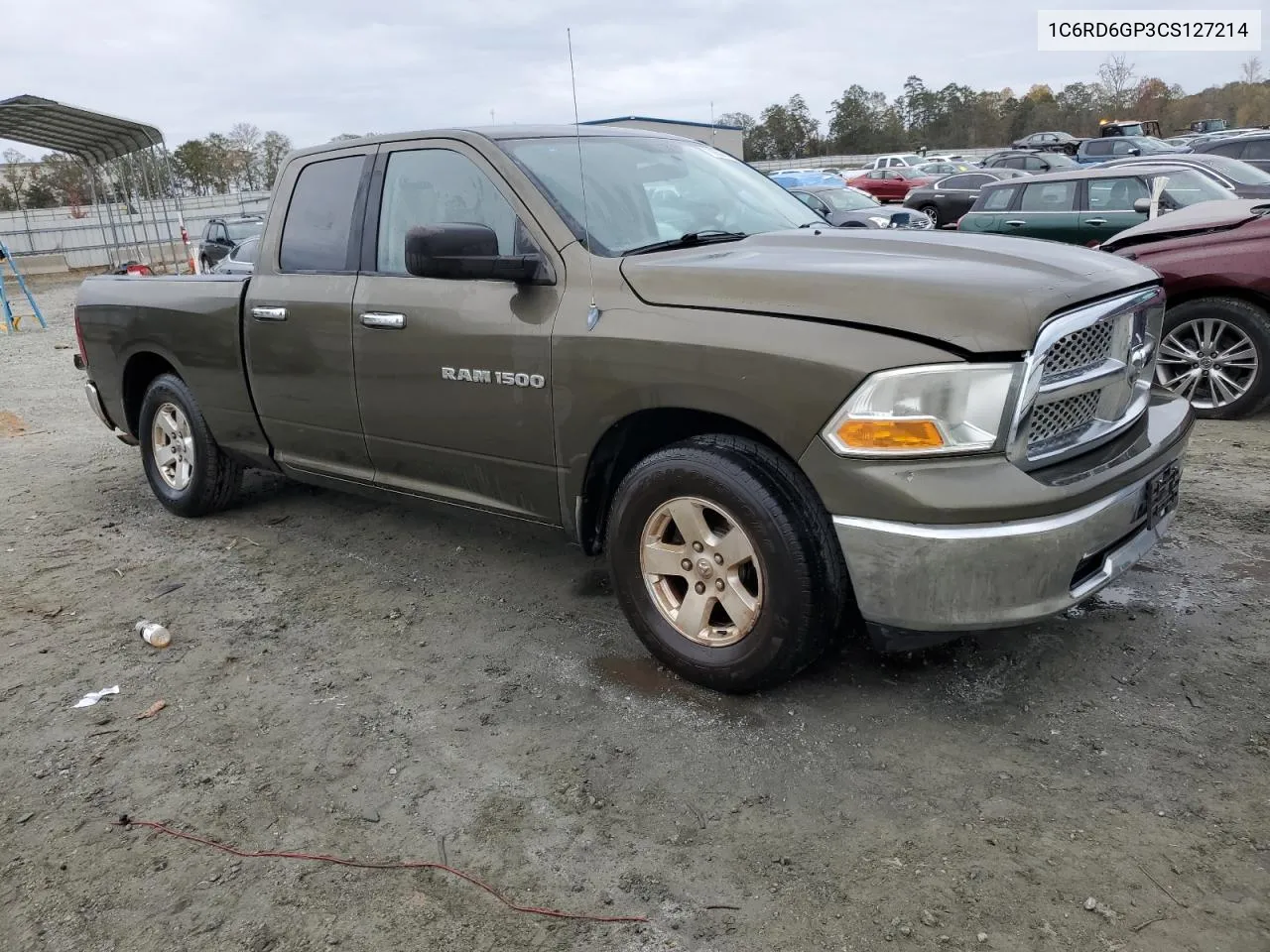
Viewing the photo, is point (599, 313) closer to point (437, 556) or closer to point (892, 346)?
point (892, 346)

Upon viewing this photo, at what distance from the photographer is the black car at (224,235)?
62.1 feet

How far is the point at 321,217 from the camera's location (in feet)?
14.5

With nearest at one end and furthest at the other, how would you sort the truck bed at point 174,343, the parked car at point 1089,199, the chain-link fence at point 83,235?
the truck bed at point 174,343 → the parked car at point 1089,199 → the chain-link fence at point 83,235

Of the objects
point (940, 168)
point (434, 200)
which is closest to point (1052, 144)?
point (940, 168)

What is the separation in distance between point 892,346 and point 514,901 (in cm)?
173

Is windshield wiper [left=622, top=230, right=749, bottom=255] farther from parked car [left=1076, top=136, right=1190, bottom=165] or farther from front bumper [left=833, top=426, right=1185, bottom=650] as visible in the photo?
parked car [left=1076, top=136, right=1190, bottom=165]

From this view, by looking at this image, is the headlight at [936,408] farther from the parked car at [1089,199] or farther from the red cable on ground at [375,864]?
the parked car at [1089,199]

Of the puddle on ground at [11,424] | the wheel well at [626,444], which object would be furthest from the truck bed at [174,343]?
the puddle on ground at [11,424]

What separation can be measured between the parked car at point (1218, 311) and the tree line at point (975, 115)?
172 ft

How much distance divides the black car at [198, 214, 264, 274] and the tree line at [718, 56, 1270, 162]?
40862 millimetres

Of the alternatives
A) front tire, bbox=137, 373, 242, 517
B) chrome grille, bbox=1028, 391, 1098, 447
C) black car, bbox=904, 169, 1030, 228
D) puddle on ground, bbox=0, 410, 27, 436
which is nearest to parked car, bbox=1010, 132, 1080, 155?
black car, bbox=904, 169, 1030, 228

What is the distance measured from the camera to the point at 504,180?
3646mm

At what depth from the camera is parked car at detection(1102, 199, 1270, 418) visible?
19.2 ft

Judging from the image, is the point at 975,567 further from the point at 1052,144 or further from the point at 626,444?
the point at 1052,144
